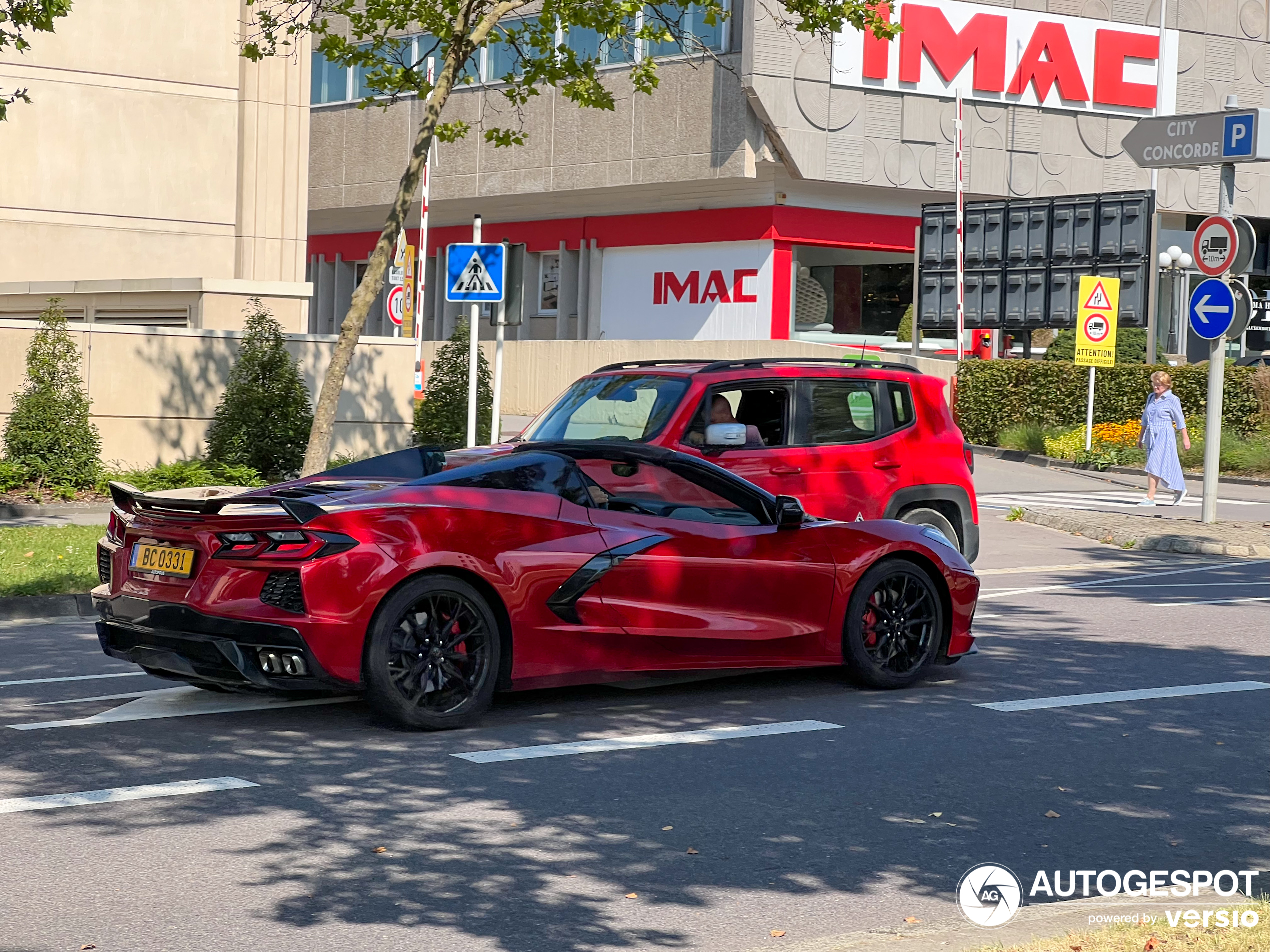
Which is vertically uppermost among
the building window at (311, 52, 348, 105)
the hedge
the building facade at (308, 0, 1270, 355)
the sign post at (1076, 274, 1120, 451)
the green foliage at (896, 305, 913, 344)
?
the building window at (311, 52, 348, 105)

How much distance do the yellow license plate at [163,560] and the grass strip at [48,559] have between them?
4441mm

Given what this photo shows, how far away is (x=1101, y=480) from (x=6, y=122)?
61.6 ft

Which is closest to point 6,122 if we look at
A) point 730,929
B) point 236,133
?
point 236,133

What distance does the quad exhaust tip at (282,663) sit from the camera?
23.8 ft

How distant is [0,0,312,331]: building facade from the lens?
26547 mm

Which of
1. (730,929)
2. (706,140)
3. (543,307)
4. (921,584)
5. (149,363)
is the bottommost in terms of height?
(730,929)

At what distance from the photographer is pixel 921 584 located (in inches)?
365

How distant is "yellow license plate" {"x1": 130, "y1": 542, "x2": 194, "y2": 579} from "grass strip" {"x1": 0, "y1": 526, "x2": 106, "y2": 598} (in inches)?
175

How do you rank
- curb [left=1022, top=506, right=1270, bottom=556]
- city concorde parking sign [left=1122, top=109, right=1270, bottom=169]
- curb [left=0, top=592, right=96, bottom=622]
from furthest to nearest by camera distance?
city concorde parking sign [left=1122, top=109, right=1270, bottom=169], curb [left=1022, top=506, right=1270, bottom=556], curb [left=0, top=592, right=96, bottom=622]

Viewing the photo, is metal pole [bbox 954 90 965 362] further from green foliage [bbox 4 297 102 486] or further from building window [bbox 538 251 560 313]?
green foliage [bbox 4 297 102 486]

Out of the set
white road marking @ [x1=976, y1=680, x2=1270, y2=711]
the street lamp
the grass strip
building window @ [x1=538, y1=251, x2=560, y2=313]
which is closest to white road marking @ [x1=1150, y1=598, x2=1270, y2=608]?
white road marking @ [x1=976, y1=680, x2=1270, y2=711]

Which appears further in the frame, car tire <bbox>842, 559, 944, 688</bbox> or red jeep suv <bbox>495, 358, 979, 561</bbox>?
red jeep suv <bbox>495, 358, 979, 561</bbox>

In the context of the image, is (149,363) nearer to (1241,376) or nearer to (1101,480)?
(1101,480)

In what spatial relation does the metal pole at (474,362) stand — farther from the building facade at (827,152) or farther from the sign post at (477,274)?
the building facade at (827,152)
